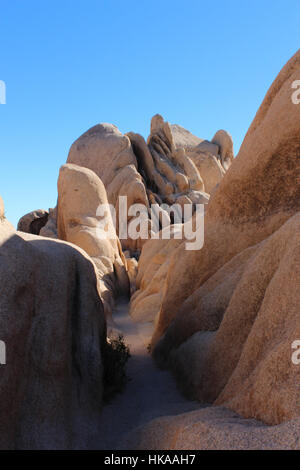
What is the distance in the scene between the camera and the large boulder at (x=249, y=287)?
3445mm

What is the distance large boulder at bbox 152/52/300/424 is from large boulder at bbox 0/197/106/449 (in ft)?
5.11

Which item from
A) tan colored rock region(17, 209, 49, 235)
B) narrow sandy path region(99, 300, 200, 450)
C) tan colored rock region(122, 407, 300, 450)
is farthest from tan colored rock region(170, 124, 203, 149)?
tan colored rock region(122, 407, 300, 450)

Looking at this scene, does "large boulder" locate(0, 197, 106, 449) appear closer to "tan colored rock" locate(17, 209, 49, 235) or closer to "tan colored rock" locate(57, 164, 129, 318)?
"tan colored rock" locate(57, 164, 129, 318)

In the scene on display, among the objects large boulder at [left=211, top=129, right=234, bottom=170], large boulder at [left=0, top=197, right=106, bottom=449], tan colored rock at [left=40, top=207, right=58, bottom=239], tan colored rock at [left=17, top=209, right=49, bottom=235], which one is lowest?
tan colored rock at [left=17, top=209, right=49, bottom=235]

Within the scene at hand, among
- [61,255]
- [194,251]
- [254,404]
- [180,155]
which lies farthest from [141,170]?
[254,404]

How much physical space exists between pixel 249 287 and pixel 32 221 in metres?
21.5

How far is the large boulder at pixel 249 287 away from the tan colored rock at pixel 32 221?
17576 millimetres

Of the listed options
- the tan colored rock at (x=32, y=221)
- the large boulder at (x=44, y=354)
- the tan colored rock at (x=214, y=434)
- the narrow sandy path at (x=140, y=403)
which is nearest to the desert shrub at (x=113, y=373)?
the narrow sandy path at (x=140, y=403)

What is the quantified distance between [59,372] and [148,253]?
11.7 m

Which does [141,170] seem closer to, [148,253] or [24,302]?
[148,253]

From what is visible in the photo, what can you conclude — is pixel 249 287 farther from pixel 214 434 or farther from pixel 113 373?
pixel 113 373

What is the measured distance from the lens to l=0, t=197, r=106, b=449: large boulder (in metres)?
3.67

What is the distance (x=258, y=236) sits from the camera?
6.68 meters

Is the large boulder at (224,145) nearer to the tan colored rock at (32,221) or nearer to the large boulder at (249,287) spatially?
the tan colored rock at (32,221)
